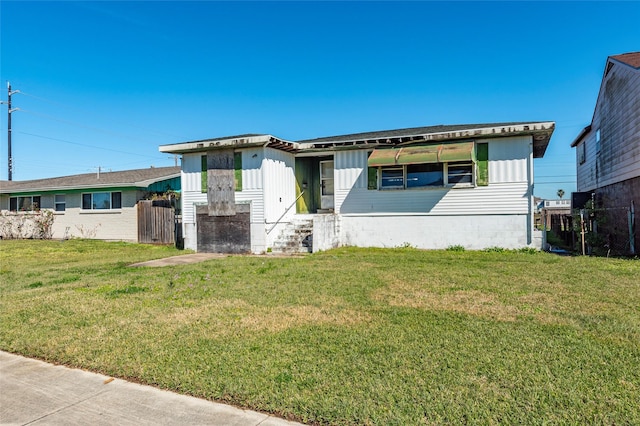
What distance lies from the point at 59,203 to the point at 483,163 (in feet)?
67.3

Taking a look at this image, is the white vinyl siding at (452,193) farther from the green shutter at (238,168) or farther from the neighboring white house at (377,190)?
the green shutter at (238,168)

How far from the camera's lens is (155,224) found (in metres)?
17.1

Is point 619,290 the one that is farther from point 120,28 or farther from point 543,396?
point 120,28

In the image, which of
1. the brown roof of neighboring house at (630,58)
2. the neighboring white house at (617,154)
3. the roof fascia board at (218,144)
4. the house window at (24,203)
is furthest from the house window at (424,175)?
the house window at (24,203)

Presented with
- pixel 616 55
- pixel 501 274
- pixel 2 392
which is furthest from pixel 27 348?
pixel 616 55

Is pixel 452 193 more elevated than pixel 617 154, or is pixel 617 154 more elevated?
pixel 617 154

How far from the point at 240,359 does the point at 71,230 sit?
20.2m

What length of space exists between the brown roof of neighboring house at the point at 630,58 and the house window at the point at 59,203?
968 inches

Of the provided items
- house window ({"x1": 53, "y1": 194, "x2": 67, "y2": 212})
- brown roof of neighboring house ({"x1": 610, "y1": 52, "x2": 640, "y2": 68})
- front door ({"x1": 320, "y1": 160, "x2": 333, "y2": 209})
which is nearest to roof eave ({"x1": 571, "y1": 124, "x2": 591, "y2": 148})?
brown roof of neighboring house ({"x1": 610, "y1": 52, "x2": 640, "y2": 68})

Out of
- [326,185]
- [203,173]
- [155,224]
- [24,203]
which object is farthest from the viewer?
[24,203]

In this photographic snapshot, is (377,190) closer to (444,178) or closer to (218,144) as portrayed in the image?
(444,178)

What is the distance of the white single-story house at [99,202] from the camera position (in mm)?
18750

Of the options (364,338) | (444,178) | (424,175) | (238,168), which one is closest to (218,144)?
(238,168)

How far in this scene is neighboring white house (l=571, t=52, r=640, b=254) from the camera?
11430 millimetres
